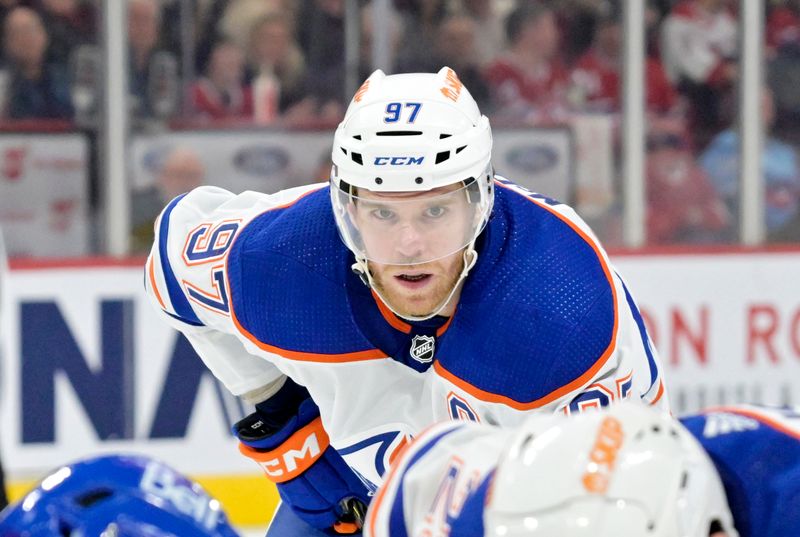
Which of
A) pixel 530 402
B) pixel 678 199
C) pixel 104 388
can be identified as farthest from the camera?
pixel 678 199

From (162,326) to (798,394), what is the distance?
7.74ft

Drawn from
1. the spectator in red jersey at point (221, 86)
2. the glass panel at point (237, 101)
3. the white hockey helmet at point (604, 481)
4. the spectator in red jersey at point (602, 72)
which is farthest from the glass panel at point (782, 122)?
the white hockey helmet at point (604, 481)

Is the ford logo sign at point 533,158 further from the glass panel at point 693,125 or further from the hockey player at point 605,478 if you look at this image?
the hockey player at point 605,478

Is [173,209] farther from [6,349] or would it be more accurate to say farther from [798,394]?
[798,394]

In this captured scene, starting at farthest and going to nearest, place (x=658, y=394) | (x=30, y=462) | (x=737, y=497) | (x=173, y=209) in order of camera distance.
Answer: (x=30, y=462) < (x=173, y=209) < (x=658, y=394) < (x=737, y=497)

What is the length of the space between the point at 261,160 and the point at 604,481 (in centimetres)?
392

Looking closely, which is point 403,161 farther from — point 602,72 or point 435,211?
point 602,72

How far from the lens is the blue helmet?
156cm

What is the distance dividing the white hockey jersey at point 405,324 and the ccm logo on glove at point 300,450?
12 centimetres

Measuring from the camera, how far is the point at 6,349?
16.1 ft

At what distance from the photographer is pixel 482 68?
18.1 ft

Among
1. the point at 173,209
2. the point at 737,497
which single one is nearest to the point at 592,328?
the point at 737,497

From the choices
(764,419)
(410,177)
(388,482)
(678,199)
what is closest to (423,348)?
(410,177)

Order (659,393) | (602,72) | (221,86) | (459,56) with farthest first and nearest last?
1. (602,72)
2. (459,56)
3. (221,86)
4. (659,393)
